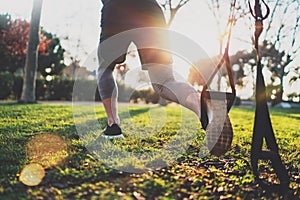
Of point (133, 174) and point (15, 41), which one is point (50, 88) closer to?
point (15, 41)

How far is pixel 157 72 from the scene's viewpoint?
7.18 feet

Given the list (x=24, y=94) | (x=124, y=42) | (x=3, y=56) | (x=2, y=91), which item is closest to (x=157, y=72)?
(x=124, y=42)

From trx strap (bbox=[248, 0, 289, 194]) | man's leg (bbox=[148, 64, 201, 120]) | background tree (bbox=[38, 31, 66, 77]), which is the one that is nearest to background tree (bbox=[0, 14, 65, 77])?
background tree (bbox=[38, 31, 66, 77])

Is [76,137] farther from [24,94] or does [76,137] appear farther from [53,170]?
[24,94]

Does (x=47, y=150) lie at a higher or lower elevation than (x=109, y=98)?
lower

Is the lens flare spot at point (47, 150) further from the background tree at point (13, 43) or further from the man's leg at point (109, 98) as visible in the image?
the background tree at point (13, 43)

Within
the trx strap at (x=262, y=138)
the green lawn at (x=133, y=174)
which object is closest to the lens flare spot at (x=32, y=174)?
the green lawn at (x=133, y=174)

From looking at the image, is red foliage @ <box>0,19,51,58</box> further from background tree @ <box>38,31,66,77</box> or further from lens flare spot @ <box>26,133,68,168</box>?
lens flare spot @ <box>26,133,68,168</box>

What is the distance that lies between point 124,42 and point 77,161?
1.02 m

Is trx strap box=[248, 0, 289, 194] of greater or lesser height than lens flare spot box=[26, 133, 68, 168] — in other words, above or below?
above

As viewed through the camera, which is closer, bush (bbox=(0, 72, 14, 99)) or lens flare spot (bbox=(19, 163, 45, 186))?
lens flare spot (bbox=(19, 163, 45, 186))

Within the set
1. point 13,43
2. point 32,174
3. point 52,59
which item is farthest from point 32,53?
point 52,59

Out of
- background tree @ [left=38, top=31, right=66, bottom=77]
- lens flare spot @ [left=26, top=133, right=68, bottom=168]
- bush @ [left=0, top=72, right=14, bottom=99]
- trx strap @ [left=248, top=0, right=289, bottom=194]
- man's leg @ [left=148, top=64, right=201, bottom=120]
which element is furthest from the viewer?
background tree @ [left=38, top=31, right=66, bottom=77]

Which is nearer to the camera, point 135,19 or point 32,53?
point 135,19
